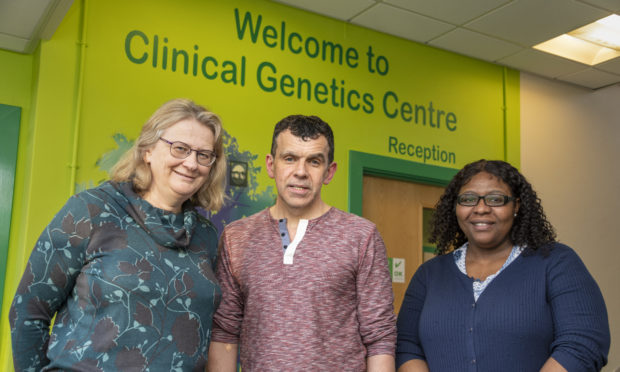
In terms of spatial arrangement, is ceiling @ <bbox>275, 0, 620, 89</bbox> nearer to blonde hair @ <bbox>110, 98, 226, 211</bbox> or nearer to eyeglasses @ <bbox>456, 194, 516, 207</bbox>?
eyeglasses @ <bbox>456, 194, 516, 207</bbox>

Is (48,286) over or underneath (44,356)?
over

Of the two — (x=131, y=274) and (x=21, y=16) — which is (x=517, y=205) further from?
(x=21, y=16)

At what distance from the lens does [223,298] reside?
A: 1866 mm

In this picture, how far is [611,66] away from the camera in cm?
456

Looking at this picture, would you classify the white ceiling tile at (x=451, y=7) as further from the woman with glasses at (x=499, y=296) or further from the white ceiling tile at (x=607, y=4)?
the woman with glasses at (x=499, y=296)

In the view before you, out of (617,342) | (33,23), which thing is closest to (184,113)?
(33,23)

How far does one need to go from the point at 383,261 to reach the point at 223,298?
1.63ft

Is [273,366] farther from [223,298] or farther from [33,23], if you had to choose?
[33,23]

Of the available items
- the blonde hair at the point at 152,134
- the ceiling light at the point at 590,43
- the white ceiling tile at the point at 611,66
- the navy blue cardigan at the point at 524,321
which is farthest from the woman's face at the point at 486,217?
the white ceiling tile at the point at 611,66

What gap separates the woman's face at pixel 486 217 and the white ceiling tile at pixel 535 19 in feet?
6.10

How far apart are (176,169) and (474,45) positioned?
3.04 meters

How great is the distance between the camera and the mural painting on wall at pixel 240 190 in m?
3.31

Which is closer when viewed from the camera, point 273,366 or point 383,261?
point 273,366

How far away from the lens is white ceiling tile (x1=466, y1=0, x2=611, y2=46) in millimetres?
3621
